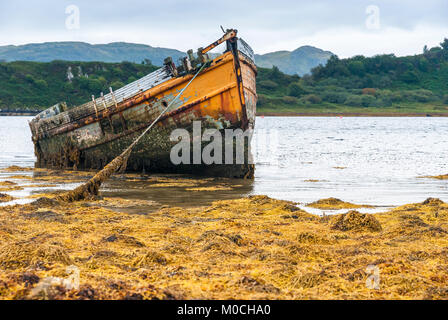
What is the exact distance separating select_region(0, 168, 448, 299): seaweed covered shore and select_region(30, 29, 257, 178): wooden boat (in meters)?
6.40

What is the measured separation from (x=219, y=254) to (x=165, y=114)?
1020 centimetres

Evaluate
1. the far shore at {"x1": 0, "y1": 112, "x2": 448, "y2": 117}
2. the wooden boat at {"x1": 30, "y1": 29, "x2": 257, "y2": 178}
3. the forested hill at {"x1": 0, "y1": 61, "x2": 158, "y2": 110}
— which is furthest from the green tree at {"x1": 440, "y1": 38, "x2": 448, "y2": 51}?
the wooden boat at {"x1": 30, "y1": 29, "x2": 257, "y2": 178}

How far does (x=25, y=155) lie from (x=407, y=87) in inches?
4896

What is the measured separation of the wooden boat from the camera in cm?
1591

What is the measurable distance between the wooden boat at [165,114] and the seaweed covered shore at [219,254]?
252 inches

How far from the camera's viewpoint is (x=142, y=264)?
19.9 feet

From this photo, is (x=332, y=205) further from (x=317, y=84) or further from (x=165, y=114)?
(x=317, y=84)

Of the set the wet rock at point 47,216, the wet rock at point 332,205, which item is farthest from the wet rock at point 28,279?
the wet rock at point 332,205

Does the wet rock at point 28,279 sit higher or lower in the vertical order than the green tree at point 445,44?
lower

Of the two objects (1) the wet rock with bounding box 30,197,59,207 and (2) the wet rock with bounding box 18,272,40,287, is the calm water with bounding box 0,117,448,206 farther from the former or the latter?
(2) the wet rock with bounding box 18,272,40,287

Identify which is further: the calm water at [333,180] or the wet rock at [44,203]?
the calm water at [333,180]

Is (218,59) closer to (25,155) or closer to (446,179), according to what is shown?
(446,179)

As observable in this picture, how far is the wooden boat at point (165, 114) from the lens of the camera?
15906 millimetres

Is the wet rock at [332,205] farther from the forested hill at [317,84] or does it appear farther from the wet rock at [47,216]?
the forested hill at [317,84]
